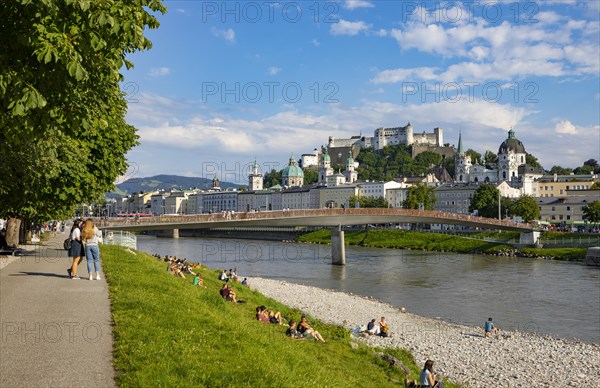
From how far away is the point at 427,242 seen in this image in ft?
269

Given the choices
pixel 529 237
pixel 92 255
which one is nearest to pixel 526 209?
pixel 529 237

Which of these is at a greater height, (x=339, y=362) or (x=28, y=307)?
(x=28, y=307)

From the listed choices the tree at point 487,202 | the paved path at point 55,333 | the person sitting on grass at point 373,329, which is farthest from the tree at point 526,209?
the paved path at point 55,333

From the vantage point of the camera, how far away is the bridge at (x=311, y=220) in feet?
153

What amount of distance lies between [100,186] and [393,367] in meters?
18.0

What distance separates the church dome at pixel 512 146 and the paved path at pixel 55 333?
147806 millimetres

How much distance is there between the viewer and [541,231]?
7338 cm

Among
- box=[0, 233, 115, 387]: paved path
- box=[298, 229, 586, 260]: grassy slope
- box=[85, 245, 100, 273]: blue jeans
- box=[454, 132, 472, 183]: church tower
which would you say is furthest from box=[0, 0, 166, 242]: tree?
box=[454, 132, 472, 183]: church tower

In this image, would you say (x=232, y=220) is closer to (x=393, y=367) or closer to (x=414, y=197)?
(x=393, y=367)

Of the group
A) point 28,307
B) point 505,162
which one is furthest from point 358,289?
point 505,162

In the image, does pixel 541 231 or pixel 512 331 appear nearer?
pixel 512 331

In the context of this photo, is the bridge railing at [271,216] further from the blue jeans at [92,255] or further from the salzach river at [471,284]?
the blue jeans at [92,255]

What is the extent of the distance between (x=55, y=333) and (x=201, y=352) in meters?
2.60

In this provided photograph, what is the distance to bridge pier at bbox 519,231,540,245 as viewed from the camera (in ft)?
228
